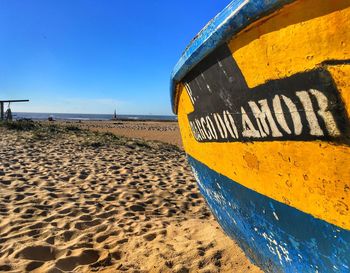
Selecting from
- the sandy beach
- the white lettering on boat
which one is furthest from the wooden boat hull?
the sandy beach

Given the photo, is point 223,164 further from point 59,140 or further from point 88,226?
point 59,140

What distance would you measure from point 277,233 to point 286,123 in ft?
1.97

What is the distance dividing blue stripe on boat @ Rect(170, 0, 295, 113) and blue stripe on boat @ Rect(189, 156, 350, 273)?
2.25 feet

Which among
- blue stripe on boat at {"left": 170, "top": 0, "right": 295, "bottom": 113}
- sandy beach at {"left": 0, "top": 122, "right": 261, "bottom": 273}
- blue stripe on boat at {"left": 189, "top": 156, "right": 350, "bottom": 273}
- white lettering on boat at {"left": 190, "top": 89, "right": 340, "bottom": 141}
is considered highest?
blue stripe on boat at {"left": 170, "top": 0, "right": 295, "bottom": 113}

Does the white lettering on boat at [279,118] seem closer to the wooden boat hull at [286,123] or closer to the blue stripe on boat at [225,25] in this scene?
the wooden boat hull at [286,123]

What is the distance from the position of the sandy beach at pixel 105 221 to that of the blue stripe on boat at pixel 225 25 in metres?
1.62

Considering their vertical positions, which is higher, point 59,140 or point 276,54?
point 276,54

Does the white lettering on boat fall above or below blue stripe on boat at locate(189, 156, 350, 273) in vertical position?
above

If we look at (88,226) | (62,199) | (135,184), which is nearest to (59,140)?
(135,184)

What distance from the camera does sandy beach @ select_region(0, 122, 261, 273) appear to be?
2.83m

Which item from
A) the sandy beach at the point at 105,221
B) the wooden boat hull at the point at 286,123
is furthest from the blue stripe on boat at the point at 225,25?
the sandy beach at the point at 105,221

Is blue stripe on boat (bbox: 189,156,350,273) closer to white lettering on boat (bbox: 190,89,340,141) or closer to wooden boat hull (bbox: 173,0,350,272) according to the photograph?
wooden boat hull (bbox: 173,0,350,272)

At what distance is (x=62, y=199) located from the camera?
455 cm

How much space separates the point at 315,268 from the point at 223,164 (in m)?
0.75
